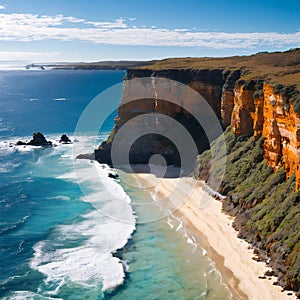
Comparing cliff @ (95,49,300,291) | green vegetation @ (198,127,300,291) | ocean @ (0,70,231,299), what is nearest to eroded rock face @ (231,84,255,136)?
cliff @ (95,49,300,291)

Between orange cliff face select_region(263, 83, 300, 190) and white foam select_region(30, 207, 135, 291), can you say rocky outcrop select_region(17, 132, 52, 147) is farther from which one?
orange cliff face select_region(263, 83, 300, 190)

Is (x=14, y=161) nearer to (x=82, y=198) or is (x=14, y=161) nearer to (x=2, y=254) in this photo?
(x=82, y=198)

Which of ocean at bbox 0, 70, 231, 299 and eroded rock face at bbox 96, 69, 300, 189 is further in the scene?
eroded rock face at bbox 96, 69, 300, 189

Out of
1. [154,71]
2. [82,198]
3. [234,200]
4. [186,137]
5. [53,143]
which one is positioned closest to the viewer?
[234,200]

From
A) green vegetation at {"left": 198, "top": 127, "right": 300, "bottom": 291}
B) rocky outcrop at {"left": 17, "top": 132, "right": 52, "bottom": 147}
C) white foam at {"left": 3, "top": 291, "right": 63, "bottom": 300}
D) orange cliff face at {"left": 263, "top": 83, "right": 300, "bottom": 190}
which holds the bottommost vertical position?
white foam at {"left": 3, "top": 291, "right": 63, "bottom": 300}

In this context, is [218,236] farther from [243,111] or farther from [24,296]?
[243,111]

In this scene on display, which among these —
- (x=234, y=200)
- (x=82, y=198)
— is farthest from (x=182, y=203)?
(x=82, y=198)

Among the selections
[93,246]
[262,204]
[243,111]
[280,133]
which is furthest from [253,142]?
A: [93,246]
